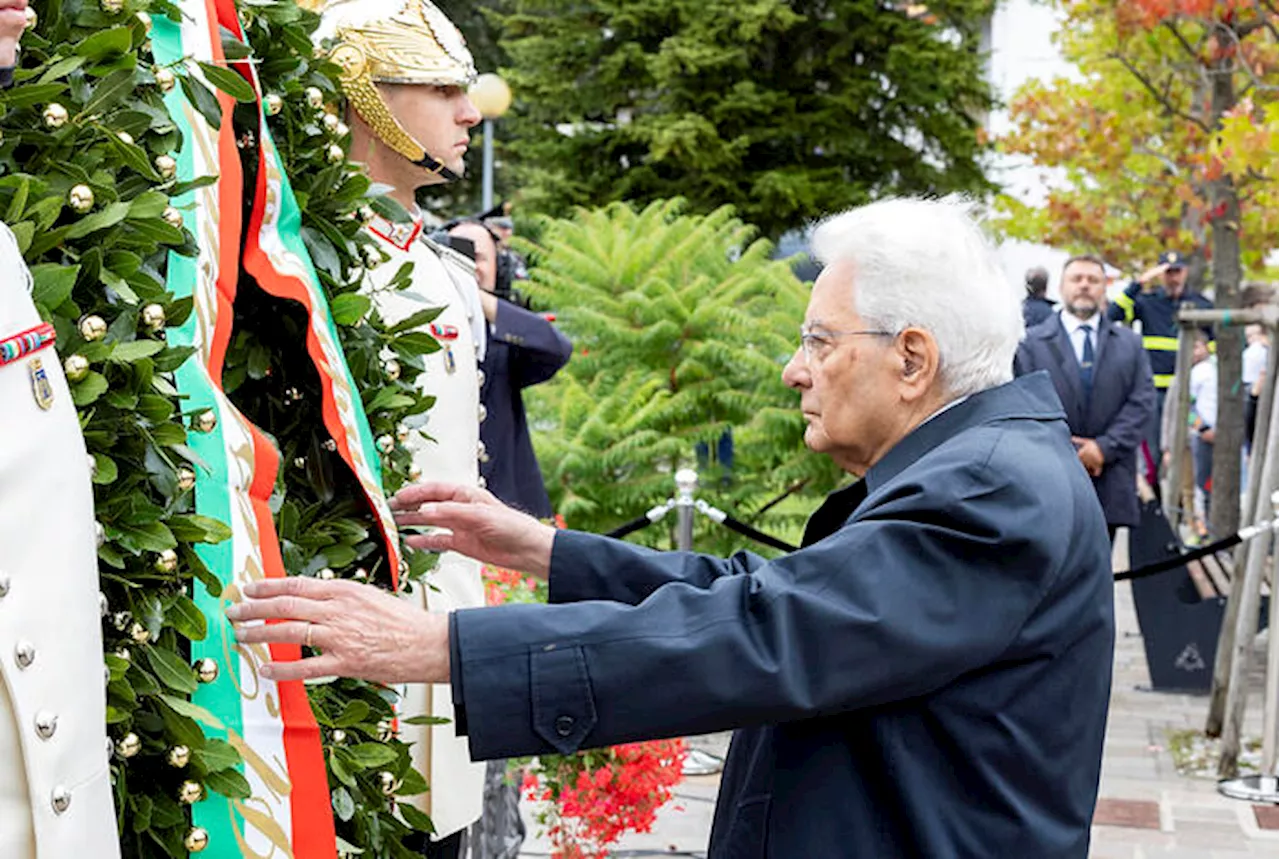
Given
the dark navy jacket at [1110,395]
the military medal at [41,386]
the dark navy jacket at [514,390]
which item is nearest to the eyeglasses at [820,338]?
the military medal at [41,386]

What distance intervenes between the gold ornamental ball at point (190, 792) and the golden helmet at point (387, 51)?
5.53 ft

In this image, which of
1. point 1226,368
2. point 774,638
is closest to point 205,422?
point 774,638

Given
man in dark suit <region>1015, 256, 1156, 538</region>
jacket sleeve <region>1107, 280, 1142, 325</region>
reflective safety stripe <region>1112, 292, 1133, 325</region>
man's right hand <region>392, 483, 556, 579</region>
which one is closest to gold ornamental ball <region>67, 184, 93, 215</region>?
man's right hand <region>392, 483, 556, 579</region>

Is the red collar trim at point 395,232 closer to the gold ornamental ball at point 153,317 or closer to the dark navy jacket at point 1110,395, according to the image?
the gold ornamental ball at point 153,317

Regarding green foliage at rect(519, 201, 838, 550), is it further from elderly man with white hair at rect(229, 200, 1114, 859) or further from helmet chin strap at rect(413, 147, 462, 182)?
elderly man with white hair at rect(229, 200, 1114, 859)

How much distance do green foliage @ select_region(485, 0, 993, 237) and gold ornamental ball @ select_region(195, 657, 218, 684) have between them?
23.7m

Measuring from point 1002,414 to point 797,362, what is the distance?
0.35 meters

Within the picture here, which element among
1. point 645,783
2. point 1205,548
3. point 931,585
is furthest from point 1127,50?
point 931,585

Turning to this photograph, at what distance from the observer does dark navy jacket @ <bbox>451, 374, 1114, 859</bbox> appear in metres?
2.20

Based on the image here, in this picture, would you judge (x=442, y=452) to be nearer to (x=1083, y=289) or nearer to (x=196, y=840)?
(x=196, y=840)

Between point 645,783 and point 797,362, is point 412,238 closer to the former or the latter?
point 797,362

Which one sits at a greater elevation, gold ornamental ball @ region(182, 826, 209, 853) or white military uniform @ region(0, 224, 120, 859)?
white military uniform @ region(0, 224, 120, 859)

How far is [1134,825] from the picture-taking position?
708 cm

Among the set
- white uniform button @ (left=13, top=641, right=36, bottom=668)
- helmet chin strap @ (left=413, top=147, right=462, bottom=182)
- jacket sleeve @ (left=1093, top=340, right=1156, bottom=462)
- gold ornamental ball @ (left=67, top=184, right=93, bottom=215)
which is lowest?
jacket sleeve @ (left=1093, top=340, right=1156, bottom=462)
